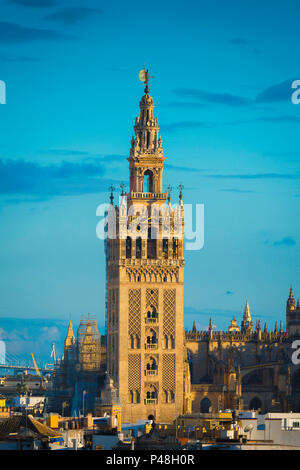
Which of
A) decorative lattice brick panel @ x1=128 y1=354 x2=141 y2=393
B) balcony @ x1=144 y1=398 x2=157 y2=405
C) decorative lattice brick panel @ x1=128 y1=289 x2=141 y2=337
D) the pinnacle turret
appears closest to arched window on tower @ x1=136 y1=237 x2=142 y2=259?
decorative lattice brick panel @ x1=128 y1=289 x2=141 y2=337

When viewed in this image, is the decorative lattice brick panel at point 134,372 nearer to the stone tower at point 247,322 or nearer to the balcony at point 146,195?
the balcony at point 146,195

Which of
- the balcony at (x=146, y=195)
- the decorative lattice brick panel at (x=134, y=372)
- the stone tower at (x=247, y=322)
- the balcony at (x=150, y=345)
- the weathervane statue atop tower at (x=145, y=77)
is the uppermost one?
the weathervane statue atop tower at (x=145, y=77)

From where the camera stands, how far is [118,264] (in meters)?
144

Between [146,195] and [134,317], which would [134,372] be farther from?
[146,195]

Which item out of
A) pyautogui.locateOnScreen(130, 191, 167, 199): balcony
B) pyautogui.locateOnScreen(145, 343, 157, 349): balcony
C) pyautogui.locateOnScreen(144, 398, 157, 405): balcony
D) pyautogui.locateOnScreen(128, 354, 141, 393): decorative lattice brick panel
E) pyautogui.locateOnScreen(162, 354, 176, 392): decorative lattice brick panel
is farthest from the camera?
pyautogui.locateOnScreen(130, 191, 167, 199): balcony

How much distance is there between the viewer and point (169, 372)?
14438 centimetres

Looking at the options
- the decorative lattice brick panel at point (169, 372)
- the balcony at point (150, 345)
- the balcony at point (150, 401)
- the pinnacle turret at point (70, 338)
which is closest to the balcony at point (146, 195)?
the balcony at point (150, 345)

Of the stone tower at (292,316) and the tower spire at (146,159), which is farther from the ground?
the tower spire at (146,159)

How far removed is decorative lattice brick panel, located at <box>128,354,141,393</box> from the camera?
470 feet

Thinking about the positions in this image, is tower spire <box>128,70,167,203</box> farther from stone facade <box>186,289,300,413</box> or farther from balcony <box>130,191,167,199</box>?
stone facade <box>186,289,300,413</box>

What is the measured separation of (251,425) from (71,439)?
750 inches

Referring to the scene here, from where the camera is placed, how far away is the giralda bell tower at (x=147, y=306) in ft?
470
